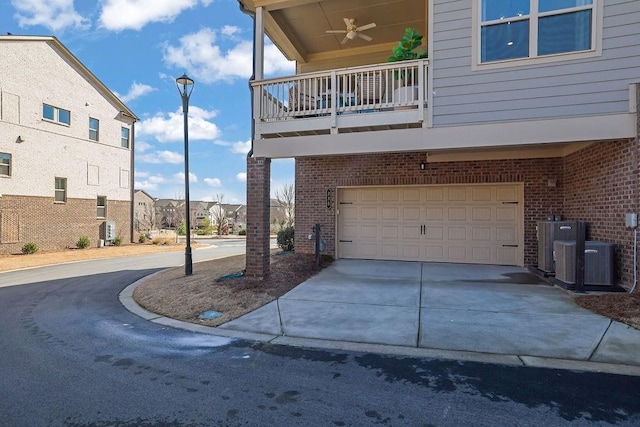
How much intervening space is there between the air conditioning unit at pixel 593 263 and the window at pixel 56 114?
20.6 metres

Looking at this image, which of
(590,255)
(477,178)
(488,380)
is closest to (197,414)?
(488,380)

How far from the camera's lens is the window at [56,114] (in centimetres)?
1662

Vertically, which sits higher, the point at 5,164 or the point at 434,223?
the point at 5,164

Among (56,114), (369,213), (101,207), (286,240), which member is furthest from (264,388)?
(101,207)

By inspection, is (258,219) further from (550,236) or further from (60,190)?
(60,190)

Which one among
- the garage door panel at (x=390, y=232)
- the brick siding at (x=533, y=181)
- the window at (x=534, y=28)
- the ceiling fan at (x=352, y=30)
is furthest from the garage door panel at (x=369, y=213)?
the window at (x=534, y=28)

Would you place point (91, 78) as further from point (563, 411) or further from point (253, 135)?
point (563, 411)

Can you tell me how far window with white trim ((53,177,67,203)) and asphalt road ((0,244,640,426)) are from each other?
1548 centimetres

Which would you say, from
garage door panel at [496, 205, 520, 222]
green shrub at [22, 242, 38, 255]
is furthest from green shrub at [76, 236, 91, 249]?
garage door panel at [496, 205, 520, 222]

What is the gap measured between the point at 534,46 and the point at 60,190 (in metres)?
19.8

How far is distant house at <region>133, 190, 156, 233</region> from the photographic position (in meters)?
39.1

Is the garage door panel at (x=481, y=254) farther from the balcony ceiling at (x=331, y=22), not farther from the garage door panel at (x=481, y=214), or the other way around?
the balcony ceiling at (x=331, y=22)

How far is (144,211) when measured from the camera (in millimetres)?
49781

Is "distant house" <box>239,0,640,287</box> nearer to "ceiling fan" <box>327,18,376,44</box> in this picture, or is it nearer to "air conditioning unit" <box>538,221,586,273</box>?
"ceiling fan" <box>327,18,376,44</box>
